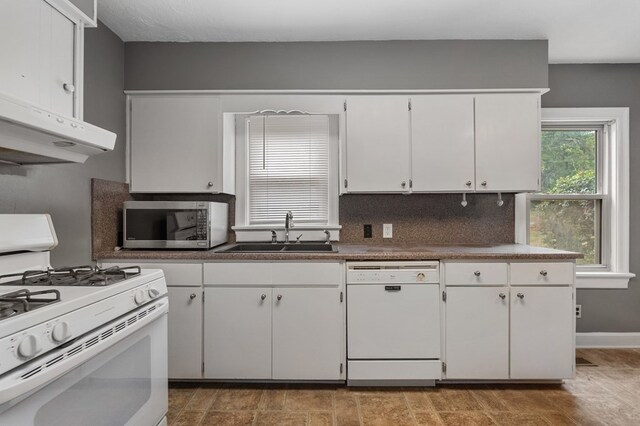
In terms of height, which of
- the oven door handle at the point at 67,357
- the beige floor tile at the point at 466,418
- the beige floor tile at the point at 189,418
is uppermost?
the oven door handle at the point at 67,357

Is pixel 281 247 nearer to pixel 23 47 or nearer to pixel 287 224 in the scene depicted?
pixel 287 224

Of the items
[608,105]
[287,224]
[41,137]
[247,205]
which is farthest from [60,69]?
[608,105]

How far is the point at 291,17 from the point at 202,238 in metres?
1.59

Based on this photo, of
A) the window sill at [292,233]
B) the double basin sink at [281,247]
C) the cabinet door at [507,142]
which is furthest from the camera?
the window sill at [292,233]

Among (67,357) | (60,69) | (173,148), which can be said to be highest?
(60,69)

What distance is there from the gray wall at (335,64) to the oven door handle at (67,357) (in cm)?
188

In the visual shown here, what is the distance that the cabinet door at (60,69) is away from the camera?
164 cm

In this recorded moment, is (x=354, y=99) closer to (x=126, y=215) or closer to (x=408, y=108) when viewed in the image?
(x=408, y=108)

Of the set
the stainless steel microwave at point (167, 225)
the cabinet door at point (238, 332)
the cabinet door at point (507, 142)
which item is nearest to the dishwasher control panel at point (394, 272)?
the cabinet door at point (238, 332)

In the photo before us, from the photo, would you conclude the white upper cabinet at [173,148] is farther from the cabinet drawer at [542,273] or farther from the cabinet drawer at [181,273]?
the cabinet drawer at [542,273]

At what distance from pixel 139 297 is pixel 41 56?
111 cm

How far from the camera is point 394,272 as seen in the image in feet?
7.63

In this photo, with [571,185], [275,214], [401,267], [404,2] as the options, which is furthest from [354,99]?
[571,185]

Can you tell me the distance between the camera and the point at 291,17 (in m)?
2.47
